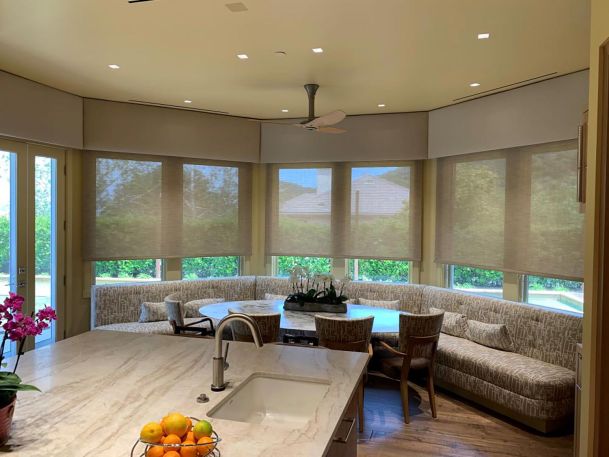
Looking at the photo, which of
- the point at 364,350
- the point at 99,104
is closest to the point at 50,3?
the point at 99,104

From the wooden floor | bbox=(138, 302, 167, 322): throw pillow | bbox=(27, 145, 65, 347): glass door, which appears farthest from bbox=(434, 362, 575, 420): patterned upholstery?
bbox=(27, 145, 65, 347): glass door

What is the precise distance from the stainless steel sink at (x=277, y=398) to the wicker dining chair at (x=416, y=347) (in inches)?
80.0

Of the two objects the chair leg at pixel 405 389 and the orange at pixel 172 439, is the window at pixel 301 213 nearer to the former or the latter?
the chair leg at pixel 405 389

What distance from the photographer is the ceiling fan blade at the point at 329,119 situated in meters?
4.11

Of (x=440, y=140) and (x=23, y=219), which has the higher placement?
(x=440, y=140)

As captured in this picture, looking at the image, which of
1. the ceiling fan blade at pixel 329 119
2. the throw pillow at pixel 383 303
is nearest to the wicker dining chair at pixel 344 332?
the ceiling fan blade at pixel 329 119

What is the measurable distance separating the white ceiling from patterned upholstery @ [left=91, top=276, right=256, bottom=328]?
228cm

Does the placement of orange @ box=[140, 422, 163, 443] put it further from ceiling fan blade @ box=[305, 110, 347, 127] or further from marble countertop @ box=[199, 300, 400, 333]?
ceiling fan blade @ box=[305, 110, 347, 127]

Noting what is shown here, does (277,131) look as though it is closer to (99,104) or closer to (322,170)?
(322,170)

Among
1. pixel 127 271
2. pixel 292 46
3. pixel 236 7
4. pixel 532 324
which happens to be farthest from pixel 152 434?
pixel 127 271

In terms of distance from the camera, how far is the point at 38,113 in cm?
491

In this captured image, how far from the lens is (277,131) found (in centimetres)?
652

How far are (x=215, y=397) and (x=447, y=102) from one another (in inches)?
183

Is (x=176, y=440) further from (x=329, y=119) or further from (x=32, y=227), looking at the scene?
(x=32, y=227)
